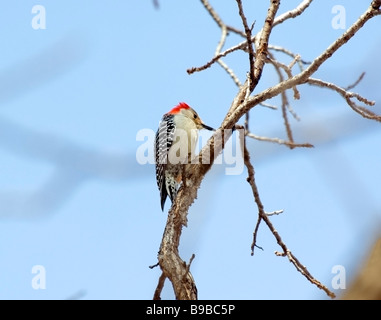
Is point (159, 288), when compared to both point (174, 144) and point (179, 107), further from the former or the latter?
point (179, 107)

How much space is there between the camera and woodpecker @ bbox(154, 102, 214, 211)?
689 centimetres

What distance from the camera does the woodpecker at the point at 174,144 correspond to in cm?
689

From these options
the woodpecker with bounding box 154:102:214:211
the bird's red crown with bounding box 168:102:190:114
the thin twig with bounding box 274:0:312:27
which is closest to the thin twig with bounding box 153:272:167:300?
the woodpecker with bounding box 154:102:214:211

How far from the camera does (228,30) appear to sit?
7.12 meters

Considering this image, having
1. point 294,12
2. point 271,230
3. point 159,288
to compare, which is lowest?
point 159,288

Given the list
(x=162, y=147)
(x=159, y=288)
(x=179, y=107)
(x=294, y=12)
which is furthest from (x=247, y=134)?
(x=179, y=107)

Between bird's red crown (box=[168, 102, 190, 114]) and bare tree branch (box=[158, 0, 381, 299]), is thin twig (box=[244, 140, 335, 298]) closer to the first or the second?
bare tree branch (box=[158, 0, 381, 299])

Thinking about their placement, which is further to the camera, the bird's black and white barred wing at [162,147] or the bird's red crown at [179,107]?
the bird's red crown at [179,107]

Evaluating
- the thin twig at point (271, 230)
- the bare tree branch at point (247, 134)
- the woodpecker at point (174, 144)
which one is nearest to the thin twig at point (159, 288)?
the bare tree branch at point (247, 134)

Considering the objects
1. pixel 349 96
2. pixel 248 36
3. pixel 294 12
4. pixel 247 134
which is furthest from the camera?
pixel 294 12

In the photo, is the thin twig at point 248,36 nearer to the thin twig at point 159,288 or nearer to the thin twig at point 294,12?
the thin twig at point 294,12

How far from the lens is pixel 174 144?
288 inches
